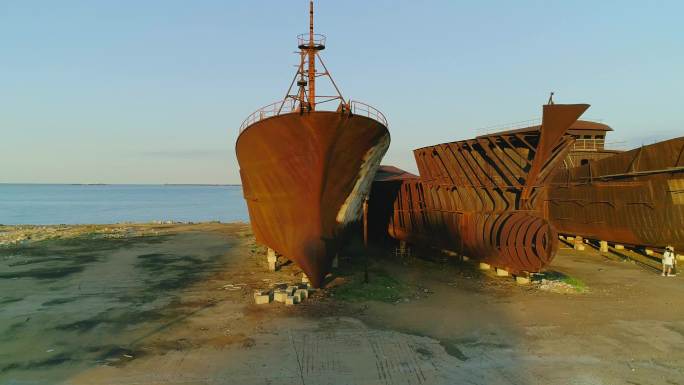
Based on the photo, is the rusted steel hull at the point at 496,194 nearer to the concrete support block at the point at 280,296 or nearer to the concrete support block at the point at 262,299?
the concrete support block at the point at 280,296

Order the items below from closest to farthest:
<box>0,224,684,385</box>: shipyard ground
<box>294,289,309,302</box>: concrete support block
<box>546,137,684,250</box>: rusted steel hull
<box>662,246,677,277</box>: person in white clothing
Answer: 1. <box>0,224,684,385</box>: shipyard ground
2. <box>294,289,309,302</box>: concrete support block
3. <box>662,246,677,277</box>: person in white clothing
4. <box>546,137,684,250</box>: rusted steel hull

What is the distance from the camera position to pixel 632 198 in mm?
22828

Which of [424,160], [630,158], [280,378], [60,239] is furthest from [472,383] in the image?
[60,239]

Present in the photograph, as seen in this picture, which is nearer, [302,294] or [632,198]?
[302,294]

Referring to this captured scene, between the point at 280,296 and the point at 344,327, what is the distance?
3.05 meters

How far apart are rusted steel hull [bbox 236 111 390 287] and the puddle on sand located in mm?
4394

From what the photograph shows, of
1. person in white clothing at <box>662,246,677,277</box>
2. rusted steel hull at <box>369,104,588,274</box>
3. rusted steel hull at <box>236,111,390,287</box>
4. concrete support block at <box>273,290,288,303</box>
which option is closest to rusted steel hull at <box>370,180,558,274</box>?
rusted steel hull at <box>369,104,588,274</box>

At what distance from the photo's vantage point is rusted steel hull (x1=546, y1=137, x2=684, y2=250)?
20.7 meters

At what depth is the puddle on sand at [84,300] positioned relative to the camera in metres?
9.18

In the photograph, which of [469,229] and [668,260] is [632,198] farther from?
[469,229]

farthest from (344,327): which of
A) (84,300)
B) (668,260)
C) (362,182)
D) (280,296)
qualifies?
(668,260)

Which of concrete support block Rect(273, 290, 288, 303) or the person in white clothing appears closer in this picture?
concrete support block Rect(273, 290, 288, 303)

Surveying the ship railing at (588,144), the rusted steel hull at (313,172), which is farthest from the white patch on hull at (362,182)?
the ship railing at (588,144)

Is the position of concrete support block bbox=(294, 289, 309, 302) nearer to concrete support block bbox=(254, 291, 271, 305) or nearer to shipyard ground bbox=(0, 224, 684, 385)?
shipyard ground bbox=(0, 224, 684, 385)
